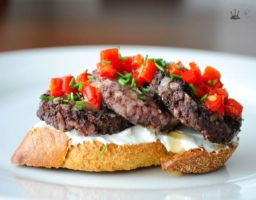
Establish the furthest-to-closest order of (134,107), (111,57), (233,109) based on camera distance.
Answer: (111,57) < (233,109) < (134,107)

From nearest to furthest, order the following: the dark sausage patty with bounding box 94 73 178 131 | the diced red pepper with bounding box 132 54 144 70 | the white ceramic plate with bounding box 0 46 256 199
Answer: the white ceramic plate with bounding box 0 46 256 199
the dark sausage patty with bounding box 94 73 178 131
the diced red pepper with bounding box 132 54 144 70

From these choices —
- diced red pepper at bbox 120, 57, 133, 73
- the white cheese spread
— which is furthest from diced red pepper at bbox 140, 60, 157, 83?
the white cheese spread

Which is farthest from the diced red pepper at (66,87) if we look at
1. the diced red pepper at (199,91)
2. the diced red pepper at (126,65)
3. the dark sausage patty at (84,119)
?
the diced red pepper at (199,91)

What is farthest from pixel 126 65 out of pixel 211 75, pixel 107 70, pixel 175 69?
pixel 211 75

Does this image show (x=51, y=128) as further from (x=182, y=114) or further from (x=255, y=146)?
(x=255, y=146)

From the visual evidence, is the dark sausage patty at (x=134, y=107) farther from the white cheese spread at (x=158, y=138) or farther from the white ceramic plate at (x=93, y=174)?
the white ceramic plate at (x=93, y=174)

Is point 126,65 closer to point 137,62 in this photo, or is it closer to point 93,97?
point 137,62

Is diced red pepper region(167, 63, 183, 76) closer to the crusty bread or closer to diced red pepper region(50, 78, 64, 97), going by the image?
the crusty bread
